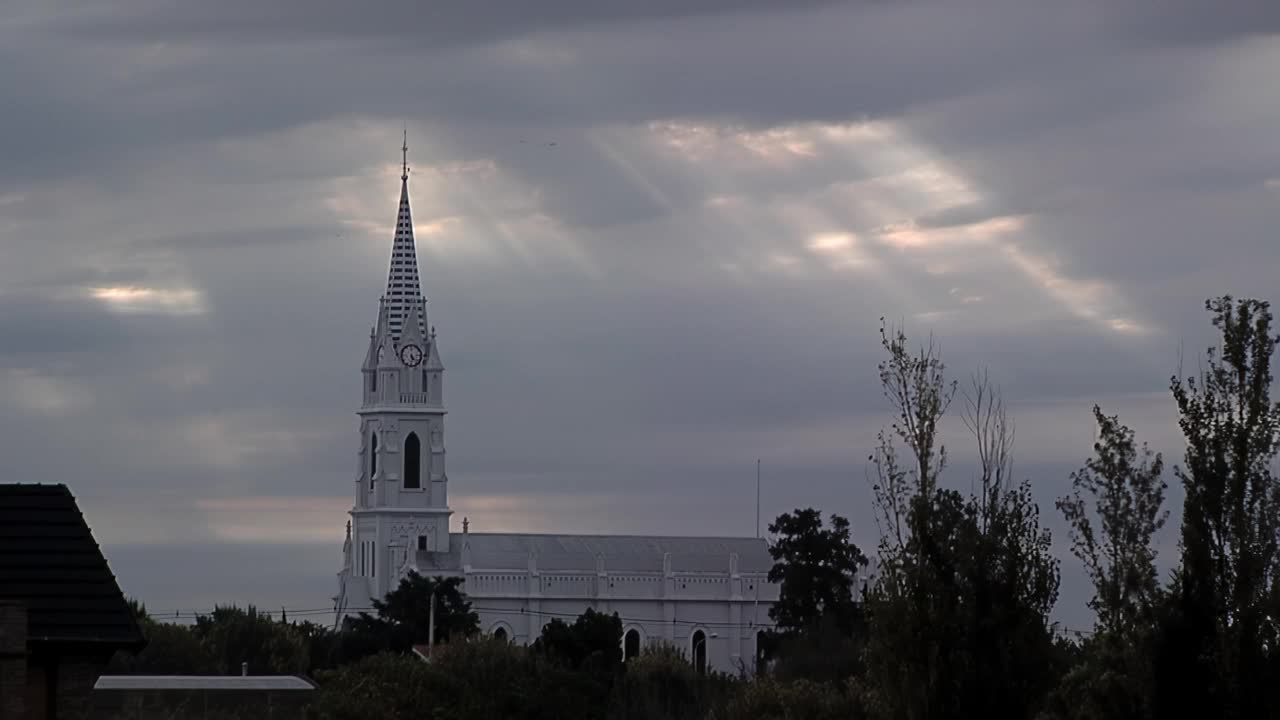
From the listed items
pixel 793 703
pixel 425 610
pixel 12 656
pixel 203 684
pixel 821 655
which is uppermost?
pixel 425 610

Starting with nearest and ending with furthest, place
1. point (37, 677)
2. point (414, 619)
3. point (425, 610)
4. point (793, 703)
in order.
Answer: point (37, 677), point (793, 703), point (414, 619), point (425, 610)

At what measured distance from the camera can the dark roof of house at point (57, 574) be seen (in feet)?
78.5

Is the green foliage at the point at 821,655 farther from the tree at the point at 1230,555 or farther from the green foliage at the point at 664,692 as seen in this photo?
the tree at the point at 1230,555

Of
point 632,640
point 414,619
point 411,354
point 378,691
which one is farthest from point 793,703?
point 411,354

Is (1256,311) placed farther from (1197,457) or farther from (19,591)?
(19,591)

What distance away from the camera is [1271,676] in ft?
92.3

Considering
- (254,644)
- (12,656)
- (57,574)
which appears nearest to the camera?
(12,656)

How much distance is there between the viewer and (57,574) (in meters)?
24.5

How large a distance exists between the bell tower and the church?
0.07 metres

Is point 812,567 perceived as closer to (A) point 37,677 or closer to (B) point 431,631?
(B) point 431,631

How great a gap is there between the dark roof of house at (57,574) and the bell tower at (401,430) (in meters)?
147

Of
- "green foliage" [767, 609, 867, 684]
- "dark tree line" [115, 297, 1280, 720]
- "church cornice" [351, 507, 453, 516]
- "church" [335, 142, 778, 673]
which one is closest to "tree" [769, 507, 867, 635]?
"green foliage" [767, 609, 867, 684]

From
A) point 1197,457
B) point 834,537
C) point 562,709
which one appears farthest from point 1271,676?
point 834,537

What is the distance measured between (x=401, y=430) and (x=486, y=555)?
1390 cm
